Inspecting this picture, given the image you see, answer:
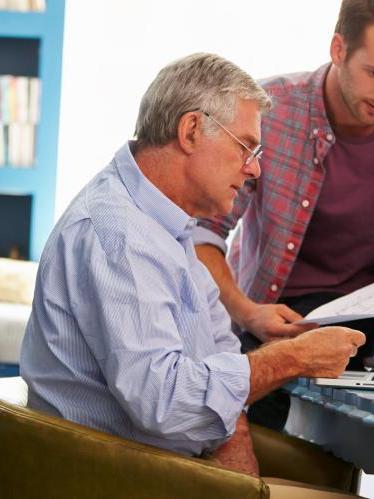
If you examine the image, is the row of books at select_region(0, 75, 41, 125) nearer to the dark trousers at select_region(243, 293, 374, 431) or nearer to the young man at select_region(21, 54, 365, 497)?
the dark trousers at select_region(243, 293, 374, 431)

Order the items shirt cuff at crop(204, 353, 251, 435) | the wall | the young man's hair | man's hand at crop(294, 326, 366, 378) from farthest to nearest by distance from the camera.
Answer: the wall, the young man's hair, man's hand at crop(294, 326, 366, 378), shirt cuff at crop(204, 353, 251, 435)

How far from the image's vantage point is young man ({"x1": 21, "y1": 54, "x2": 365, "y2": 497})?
1.74m

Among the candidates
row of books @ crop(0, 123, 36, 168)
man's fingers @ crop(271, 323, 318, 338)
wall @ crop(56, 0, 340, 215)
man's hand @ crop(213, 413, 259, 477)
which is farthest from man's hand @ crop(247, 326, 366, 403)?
row of books @ crop(0, 123, 36, 168)

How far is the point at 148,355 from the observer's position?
172cm

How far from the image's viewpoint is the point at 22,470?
171 centimetres

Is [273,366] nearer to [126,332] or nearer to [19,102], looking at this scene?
[126,332]

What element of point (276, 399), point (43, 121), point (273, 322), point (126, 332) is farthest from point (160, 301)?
point (43, 121)

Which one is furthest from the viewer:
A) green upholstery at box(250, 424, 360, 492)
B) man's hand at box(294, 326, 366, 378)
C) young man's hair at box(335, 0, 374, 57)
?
young man's hair at box(335, 0, 374, 57)

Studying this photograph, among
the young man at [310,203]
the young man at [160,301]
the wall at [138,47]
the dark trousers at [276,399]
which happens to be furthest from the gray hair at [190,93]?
the wall at [138,47]

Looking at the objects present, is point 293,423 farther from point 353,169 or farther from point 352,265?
point 353,169

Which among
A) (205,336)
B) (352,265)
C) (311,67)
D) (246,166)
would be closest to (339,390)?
(205,336)

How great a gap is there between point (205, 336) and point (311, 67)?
3.83 metres

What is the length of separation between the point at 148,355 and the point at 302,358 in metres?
0.31

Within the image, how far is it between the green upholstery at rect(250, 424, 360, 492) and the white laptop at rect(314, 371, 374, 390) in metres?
0.32
